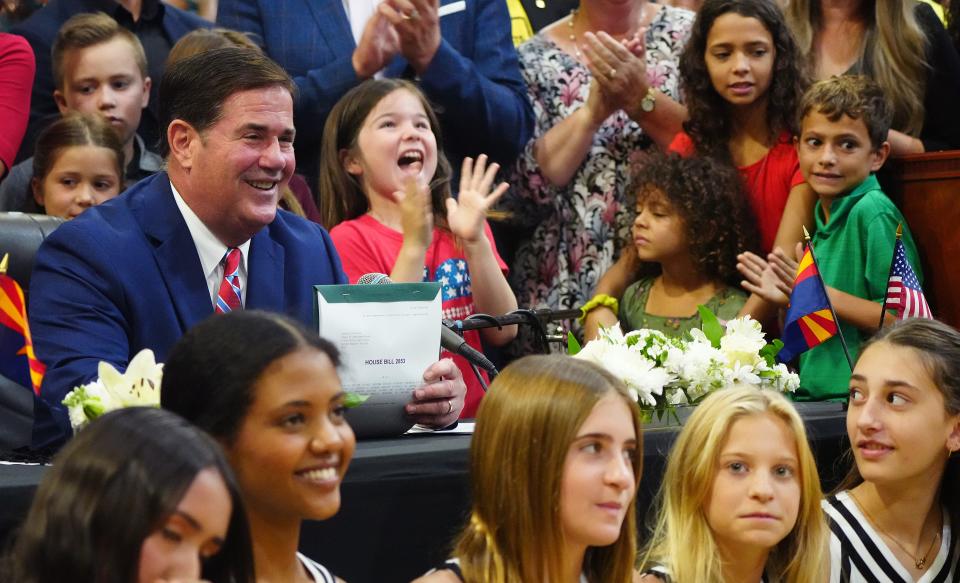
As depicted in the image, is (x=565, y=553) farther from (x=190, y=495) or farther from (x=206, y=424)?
(x=190, y=495)

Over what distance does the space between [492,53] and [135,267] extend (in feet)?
7.57

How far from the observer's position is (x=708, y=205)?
4.80 metres

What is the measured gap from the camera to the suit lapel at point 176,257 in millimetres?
3156

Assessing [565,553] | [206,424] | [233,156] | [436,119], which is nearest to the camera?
[206,424]

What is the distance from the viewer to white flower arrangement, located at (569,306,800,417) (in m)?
3.51

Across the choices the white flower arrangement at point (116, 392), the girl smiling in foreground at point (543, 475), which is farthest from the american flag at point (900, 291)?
the white flower arrangement at point (116, 392)

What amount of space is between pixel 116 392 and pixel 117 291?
0.60 metres

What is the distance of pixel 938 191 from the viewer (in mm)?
4746

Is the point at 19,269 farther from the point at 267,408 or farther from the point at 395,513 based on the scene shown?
the point at 267,408

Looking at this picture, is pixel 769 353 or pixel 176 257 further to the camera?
pixel 769 353

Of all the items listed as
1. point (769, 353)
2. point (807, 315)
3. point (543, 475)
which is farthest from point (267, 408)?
point (807, 315)

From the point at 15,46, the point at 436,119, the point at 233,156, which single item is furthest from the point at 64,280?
the point at 15,46

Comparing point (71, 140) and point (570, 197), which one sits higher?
point (71, 140)

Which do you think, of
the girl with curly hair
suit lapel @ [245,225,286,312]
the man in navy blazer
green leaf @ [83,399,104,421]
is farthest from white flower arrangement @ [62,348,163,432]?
the man in navy blazer
